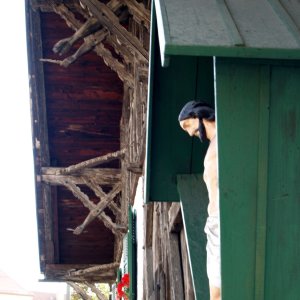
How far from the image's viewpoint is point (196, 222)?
112 inches

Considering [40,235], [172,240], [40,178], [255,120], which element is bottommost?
[40,235]

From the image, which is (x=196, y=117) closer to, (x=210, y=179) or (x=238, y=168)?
(x=210, y=179)

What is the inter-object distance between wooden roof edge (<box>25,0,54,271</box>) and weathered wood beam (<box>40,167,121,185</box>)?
0.63 feet

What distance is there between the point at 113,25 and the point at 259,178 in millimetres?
4237

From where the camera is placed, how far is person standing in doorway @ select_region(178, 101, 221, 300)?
2.24 metres

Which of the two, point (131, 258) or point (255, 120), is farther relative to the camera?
point (131, 258)

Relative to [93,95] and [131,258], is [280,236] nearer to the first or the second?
[131,258]

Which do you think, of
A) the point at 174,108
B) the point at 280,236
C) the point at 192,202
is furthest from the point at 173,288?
the point at 280,236

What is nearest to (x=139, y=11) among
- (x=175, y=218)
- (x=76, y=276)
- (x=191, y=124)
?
(x=175, y=218)

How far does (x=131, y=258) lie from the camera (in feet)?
24.2

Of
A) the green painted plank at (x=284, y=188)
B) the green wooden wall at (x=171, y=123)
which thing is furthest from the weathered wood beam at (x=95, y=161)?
the green painted plank at (x=284, y=188)

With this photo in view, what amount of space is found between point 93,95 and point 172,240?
4.87 meters

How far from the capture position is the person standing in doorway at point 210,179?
2.24m

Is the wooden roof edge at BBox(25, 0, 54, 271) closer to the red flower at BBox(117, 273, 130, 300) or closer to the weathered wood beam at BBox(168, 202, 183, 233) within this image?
the red flower at BBox(117, 273, 130, 300)
